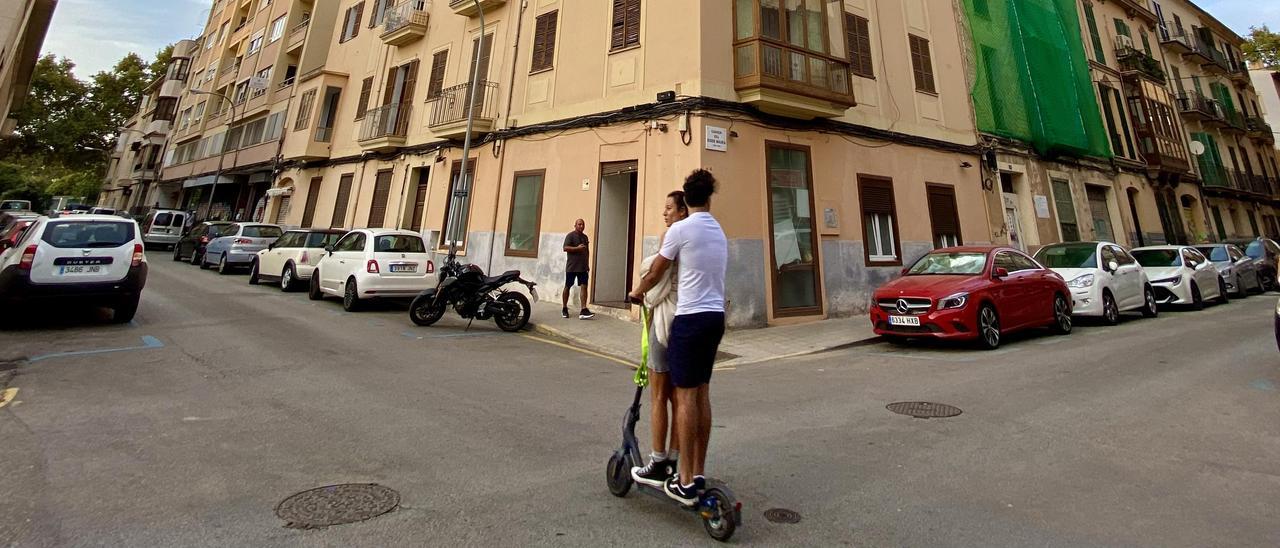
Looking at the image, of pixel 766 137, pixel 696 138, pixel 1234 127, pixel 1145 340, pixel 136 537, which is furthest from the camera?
pixel 1234 127

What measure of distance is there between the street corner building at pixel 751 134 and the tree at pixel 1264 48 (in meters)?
13.0

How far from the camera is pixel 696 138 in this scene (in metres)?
10.9

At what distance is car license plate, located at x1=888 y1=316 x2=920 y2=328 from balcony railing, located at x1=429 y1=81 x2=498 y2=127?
11381 mm

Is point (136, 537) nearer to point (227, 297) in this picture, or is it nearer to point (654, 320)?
point (654, 320)

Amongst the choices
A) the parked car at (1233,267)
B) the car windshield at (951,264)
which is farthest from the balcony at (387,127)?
the parked car at (1233,267)

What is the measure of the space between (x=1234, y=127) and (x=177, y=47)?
68283mm

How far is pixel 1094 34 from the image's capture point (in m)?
22.3

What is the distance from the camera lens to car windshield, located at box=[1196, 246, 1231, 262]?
15.7m

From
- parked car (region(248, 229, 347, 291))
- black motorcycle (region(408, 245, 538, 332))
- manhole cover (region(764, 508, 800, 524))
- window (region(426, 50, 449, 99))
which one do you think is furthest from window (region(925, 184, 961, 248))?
parked car (region(248, 229, 347, 291))

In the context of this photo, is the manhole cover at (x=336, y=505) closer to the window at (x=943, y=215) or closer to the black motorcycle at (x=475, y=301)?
the black motorcycle at (x=475, y=301)

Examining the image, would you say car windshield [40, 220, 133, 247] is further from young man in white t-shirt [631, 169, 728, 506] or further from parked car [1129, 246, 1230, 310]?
parked car [1129, 246, 1230, 310]

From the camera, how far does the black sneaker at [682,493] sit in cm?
277

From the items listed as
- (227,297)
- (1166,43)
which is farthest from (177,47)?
(1166,43)

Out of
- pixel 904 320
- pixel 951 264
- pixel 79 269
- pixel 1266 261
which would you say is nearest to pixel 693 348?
pixel 904 320
